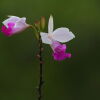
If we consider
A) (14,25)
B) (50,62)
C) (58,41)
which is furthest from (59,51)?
(50,62)

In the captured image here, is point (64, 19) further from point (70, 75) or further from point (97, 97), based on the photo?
point (97, 97)

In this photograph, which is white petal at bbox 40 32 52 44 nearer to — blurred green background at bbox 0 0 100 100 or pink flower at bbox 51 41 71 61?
pink flower at bbox 51 41 71 61

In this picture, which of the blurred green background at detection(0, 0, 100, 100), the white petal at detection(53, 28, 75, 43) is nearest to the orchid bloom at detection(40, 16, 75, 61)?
the white petal at detection(53, 28, 75, 43)

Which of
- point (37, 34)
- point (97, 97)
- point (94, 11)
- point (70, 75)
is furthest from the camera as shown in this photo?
point (94, 11)

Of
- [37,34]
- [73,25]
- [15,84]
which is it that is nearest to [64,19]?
[73,25]

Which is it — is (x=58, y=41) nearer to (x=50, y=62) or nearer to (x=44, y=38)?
(x=44, y=38)

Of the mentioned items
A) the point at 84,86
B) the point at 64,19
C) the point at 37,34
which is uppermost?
the point at 37,34

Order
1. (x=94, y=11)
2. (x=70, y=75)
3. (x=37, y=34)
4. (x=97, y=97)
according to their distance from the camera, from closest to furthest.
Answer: (x=37, y=34) < (x=97, y=97) < (x=70, y=75) < (x=94, y=11)

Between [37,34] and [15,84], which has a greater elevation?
[37,34]
